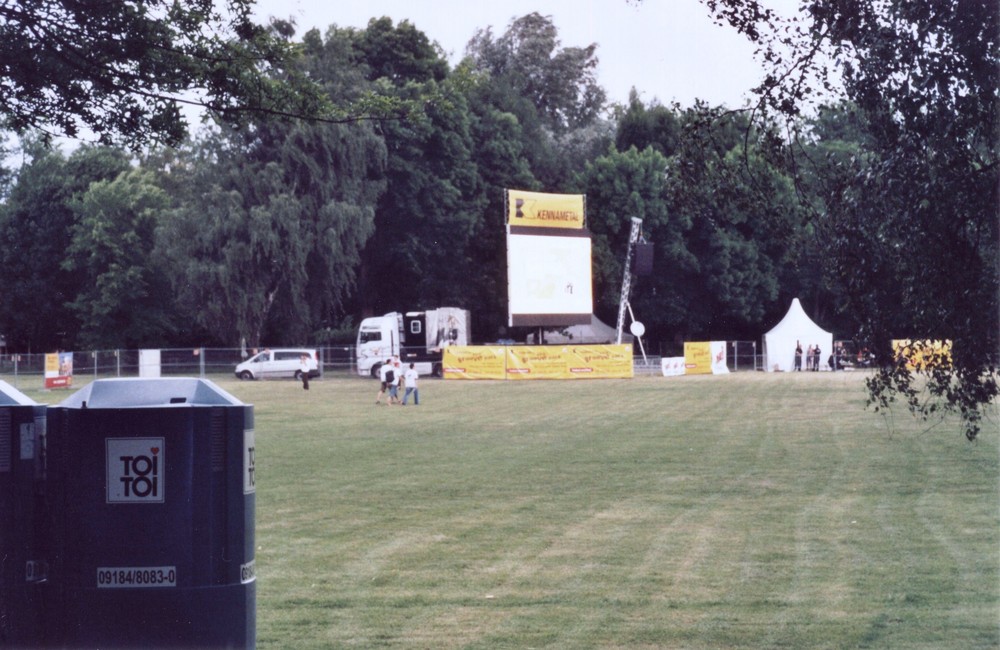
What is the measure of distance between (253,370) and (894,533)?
50.6 metres

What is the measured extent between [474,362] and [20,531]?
5276 centimetres

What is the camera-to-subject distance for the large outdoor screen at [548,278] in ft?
192

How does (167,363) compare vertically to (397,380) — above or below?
above

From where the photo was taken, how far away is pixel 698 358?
6462 cm

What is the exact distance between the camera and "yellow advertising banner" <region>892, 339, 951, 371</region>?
9.07 m

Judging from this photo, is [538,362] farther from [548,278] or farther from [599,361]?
[548,278]

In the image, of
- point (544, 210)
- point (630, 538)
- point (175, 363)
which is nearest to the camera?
point (630, 538)

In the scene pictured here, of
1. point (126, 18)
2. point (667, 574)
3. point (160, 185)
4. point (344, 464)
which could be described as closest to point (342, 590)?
point (667, 574)

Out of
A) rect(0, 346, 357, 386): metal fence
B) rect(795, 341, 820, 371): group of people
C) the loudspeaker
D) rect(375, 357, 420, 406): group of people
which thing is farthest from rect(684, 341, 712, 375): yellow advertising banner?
rect(375, 357, 420, 406): group of people

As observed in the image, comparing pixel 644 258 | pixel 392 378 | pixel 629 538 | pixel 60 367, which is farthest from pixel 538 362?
pixel 629 538

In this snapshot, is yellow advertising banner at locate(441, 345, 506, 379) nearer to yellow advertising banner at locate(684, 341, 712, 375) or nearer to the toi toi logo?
yellow advertising banner at locate(684, 341, 712, 375)

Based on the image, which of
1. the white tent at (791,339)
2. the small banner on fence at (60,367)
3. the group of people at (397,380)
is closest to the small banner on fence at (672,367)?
the white tent at (791,339)

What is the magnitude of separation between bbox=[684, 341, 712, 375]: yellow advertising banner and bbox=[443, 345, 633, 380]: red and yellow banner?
6430 millimetres

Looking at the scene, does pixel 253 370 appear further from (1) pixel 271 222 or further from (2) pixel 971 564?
(2) pixel 971 564
